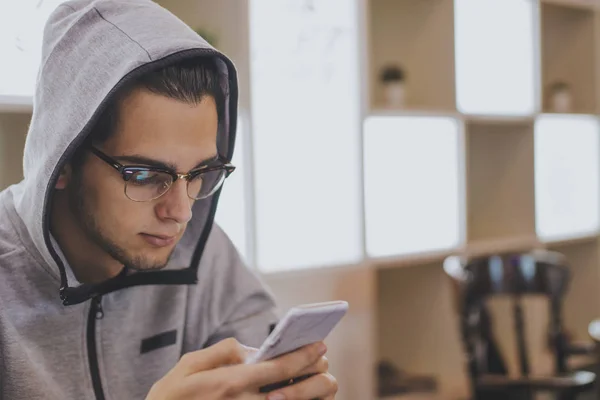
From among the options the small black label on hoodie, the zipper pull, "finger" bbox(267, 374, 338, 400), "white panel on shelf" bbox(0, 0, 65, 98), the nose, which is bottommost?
"finger" bbox(267, 374, 338, 400)

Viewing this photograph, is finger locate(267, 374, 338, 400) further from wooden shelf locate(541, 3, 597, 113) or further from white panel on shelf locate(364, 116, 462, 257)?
wooden shelf locate(541, 3, 597, 113)

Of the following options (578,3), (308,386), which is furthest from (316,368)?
(578,3)

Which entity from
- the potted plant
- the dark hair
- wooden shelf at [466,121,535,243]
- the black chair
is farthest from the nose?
wooden shelf at [466,121,535,243]

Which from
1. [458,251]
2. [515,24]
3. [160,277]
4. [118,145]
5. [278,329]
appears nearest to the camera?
[278,329]

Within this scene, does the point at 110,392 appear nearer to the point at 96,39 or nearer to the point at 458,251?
the point at 96,39

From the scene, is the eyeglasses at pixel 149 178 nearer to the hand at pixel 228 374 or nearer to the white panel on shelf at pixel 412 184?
the hand at pixel 228 374

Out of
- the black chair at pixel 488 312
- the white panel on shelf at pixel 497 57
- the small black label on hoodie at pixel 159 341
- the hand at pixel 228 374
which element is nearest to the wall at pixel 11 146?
the small black label on hoodie at pixel 159 341

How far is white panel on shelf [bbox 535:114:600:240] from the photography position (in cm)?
354

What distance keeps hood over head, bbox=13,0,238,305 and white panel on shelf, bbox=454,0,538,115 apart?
228 cm

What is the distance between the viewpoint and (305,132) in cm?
256

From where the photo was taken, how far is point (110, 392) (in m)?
1.20

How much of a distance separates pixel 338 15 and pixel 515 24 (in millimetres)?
1243

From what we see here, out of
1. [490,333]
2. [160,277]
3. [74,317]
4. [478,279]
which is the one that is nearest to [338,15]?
[478,279]

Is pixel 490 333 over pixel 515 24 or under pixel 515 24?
under
